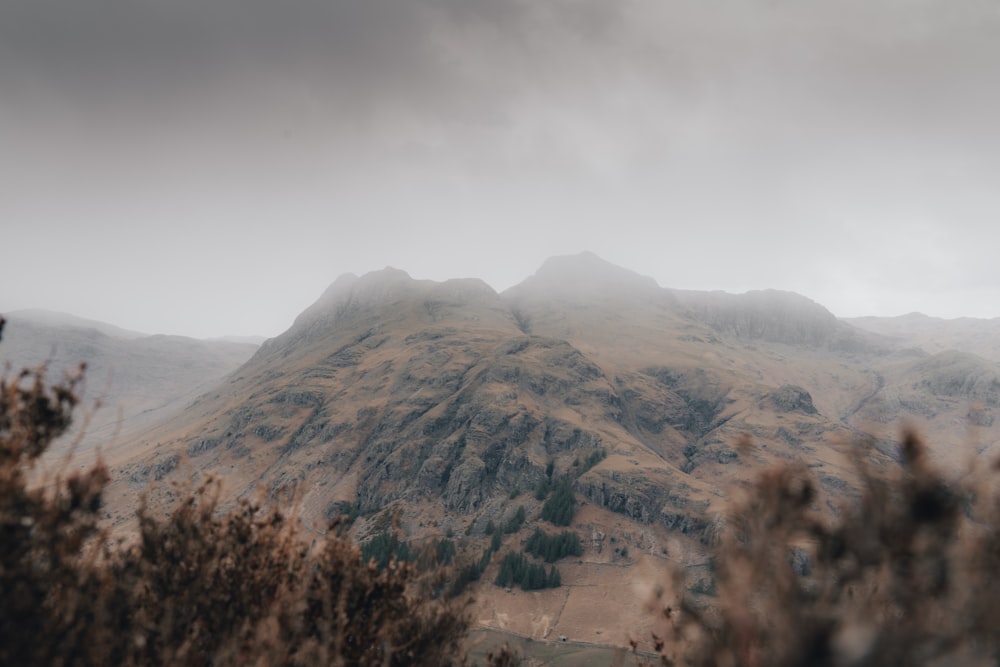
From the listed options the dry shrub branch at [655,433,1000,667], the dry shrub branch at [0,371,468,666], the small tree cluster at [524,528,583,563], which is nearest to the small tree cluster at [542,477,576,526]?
the small tree cluster at [524,528,583,563]

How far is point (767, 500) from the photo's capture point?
7.93m

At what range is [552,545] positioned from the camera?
180 meters

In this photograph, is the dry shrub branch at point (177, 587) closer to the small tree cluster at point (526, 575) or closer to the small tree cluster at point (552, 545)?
the small tree cluster at point (526, 575)

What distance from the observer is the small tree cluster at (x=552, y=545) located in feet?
586

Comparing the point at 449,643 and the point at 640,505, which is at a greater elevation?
the point at 449,643

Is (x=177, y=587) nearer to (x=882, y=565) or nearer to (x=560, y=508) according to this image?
(x=882, y=565)

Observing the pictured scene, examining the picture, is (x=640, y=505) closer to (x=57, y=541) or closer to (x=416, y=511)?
(x=416, y=511)

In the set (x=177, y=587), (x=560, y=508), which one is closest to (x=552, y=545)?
(x=560, y=508)

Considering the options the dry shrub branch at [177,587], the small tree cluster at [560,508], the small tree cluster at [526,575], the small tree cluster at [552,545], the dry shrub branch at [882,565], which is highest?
the dry shrub branch at [882,565]

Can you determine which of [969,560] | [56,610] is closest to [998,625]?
[969,560]

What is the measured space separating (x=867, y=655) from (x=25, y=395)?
1717 cm

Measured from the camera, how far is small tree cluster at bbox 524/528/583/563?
179m

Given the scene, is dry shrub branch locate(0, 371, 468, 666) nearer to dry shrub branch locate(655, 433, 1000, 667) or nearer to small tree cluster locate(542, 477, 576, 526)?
dry shrub branch locate(655, 433, 1000, 667)

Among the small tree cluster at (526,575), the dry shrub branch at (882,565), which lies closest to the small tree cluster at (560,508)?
the small tree cluster at (526,575)
